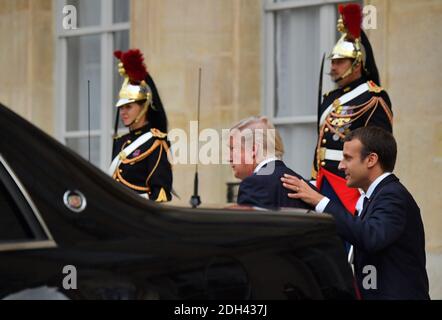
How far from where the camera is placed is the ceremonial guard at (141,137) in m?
9.81

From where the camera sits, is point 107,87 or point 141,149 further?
point 107,87

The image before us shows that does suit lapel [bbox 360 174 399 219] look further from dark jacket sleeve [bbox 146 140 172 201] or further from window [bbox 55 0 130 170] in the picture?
window [bbox 55 0 130 170]

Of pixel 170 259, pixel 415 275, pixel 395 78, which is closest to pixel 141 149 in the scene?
pixel 395 78

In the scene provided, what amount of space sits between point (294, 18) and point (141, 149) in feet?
A: 7.79

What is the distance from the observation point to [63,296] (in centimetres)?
361

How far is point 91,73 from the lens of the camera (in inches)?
545

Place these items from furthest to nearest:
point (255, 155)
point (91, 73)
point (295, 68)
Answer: point (91, 73) → point (295, 68) → point (255, 155)

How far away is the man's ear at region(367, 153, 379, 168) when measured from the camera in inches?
232

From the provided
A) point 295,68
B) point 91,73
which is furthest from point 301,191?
point 91,73

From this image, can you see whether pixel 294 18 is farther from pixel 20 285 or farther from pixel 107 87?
pixel 20 285

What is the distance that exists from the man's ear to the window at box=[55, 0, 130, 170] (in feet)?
24.6

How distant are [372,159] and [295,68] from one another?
5769mm

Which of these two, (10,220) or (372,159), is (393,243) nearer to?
(372,159)
